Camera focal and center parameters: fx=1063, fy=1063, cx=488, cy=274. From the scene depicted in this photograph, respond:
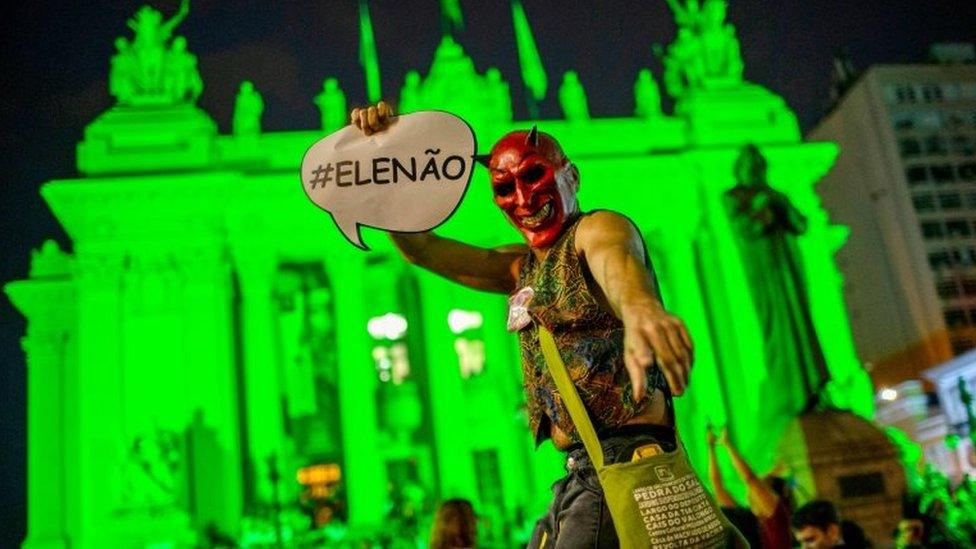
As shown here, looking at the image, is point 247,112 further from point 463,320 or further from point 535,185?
point 535,185

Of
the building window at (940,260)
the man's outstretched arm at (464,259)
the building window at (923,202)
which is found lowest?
the man's outstretched arm at (464,259)

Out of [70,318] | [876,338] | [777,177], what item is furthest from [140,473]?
[876,338]

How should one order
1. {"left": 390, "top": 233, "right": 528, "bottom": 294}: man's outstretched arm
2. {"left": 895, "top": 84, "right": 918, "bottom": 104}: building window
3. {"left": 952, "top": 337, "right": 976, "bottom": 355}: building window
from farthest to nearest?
{"left": 895, "top": 84, "right": 918, "bottom": 104}: building window, {"left": 952, "top": 337, "right": 976, "bottom": 355}: building window, {"left": 390, "top": 233, "right": 528, "bottom": 294}: man's outstretched arm

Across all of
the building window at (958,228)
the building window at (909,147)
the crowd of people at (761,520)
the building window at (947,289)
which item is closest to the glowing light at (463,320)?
the crowd of people at (761,520)

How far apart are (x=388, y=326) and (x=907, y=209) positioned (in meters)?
42.6

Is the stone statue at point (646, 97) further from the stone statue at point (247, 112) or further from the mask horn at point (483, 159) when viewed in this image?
the mask horn at point (483, 159)

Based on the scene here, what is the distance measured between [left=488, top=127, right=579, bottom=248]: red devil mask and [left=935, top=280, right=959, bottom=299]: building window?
70.3 meters

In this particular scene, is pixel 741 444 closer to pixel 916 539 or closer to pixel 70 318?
pixel 70 318

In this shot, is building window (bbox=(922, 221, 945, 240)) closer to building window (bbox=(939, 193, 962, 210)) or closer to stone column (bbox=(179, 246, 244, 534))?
building window (bbox=(939, 193, 962, 210))

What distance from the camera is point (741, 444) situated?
3984 centimetres

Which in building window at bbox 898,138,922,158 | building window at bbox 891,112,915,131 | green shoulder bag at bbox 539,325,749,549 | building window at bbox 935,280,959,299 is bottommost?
green shoulder bag at bbox 539,325,749,549

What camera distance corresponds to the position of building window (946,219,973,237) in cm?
7081

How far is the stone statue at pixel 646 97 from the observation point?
45244 millimetres

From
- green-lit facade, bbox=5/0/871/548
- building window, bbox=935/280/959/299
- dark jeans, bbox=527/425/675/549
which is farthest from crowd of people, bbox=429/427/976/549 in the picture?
building window, bbox=935/280/959/299
